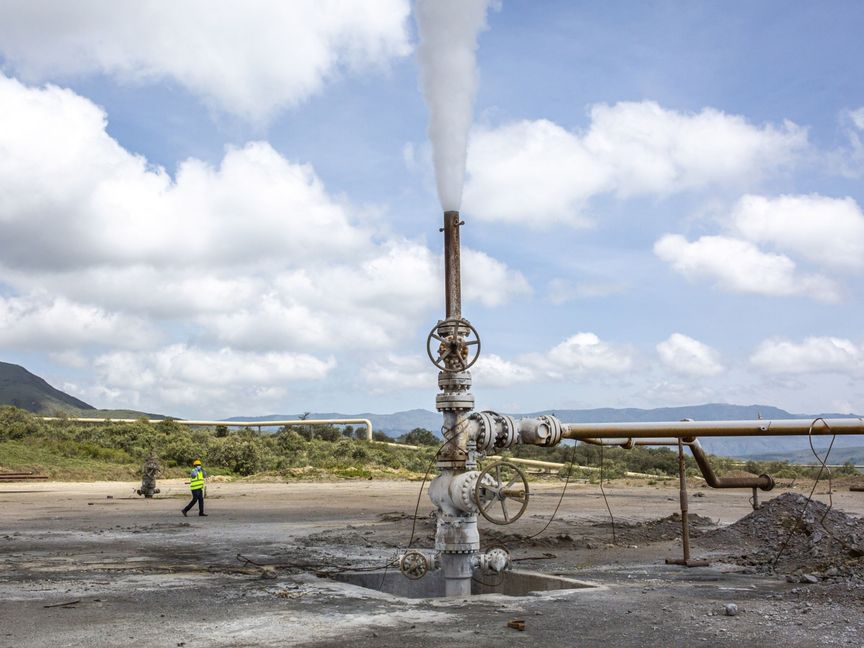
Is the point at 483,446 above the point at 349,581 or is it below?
above

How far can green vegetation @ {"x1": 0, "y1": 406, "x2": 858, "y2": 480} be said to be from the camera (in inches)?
1676

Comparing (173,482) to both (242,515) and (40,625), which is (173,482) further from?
(40,625)

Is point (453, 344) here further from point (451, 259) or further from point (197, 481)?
point (197, 481)

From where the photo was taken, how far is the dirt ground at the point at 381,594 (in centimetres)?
781

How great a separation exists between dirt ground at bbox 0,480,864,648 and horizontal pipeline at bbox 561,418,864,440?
1.77 m

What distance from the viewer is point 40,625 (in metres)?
8.28

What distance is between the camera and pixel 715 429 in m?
10.6

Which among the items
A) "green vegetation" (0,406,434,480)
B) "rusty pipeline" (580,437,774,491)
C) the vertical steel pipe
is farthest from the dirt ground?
"green vegetation" (0,406,434,480)

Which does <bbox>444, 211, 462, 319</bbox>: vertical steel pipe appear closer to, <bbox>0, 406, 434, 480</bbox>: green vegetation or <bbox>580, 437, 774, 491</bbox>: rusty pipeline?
<bbox>580, 437, 774, 491</bbox>: rusty pipeline

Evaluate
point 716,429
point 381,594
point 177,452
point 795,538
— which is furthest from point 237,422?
point 716,429

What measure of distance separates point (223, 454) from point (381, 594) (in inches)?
1503

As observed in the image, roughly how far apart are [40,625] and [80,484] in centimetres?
3070

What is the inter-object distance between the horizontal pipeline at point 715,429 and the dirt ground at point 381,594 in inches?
69.5

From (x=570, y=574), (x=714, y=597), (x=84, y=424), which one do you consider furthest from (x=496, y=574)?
(x=84, y=424)
